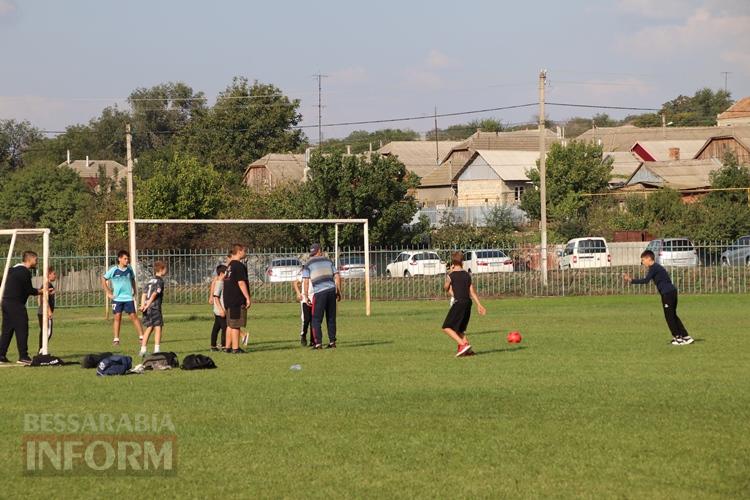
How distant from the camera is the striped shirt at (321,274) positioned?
20672mm

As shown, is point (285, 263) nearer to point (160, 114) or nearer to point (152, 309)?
point (152, 309)

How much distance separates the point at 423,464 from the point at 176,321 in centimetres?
2352

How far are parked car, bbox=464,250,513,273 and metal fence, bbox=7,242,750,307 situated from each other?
6.5 inches

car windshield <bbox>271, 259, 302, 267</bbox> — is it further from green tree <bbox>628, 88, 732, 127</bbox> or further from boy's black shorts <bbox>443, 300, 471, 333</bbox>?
green tree <bbox>628, 88, 732, 127</bbox>

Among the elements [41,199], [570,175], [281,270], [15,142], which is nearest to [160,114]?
[15,142]

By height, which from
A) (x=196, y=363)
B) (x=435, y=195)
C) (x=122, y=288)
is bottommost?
(x=196, y=363)

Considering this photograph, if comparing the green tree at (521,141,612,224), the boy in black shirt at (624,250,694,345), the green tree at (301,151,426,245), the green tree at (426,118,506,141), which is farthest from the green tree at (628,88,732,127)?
the boy in black shirt at (624,250,694,345)

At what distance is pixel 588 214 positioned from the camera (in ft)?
213

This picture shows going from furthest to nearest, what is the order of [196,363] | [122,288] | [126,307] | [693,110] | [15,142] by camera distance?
[693,110] → [15,142] → [122,288] → [126,307] → [196,363]

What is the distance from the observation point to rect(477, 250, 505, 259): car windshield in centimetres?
4534

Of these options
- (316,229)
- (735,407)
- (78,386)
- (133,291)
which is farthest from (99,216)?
(735,407)

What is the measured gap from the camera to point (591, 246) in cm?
5059

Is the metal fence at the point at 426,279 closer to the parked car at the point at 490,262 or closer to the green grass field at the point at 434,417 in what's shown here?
the parked car at the point at 490,262

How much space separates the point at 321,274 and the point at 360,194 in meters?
36.1
